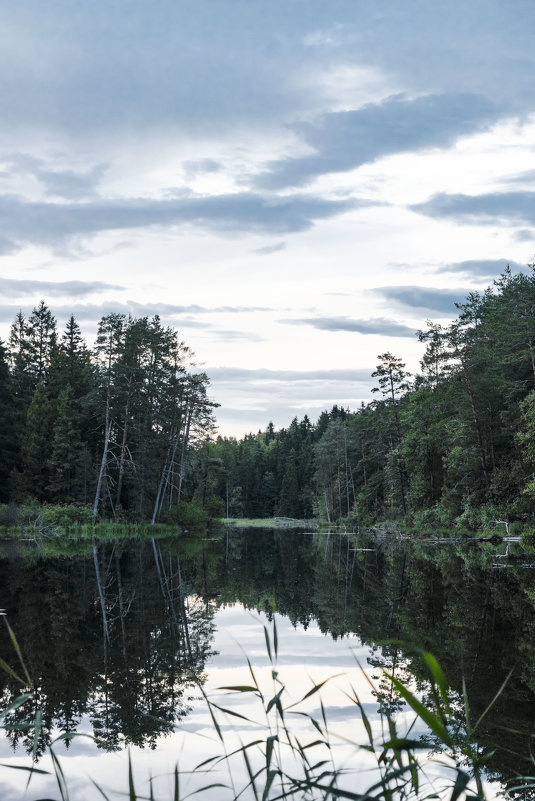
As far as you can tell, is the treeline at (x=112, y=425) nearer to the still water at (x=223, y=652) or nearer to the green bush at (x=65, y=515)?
the green bush at (x=65, y=515)

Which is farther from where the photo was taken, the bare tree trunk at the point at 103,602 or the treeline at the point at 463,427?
the treeline at the point at 463,427

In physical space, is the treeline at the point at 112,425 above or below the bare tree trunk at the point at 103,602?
above

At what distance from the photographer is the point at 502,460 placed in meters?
41.3

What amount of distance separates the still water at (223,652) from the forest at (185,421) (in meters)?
16.0

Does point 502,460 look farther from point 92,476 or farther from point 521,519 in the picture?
point 92,476

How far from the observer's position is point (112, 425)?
184 ft

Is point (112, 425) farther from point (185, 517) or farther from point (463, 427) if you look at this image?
point (463, 427)

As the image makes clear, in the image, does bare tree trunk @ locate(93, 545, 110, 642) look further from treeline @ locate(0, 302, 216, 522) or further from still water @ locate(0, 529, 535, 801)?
treeline @ locate(0, 302, 216, 522)

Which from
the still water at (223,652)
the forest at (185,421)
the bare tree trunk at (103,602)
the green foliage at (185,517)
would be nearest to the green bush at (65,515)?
the forest at (185,421)

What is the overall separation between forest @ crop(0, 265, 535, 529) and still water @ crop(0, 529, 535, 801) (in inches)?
631

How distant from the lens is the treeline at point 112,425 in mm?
51250

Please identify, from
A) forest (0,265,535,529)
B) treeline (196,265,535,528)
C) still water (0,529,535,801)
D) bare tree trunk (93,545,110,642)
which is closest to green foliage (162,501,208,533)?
forest (0,265,535,529)

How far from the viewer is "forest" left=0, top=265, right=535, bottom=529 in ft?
132

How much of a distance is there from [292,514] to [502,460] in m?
84.8
